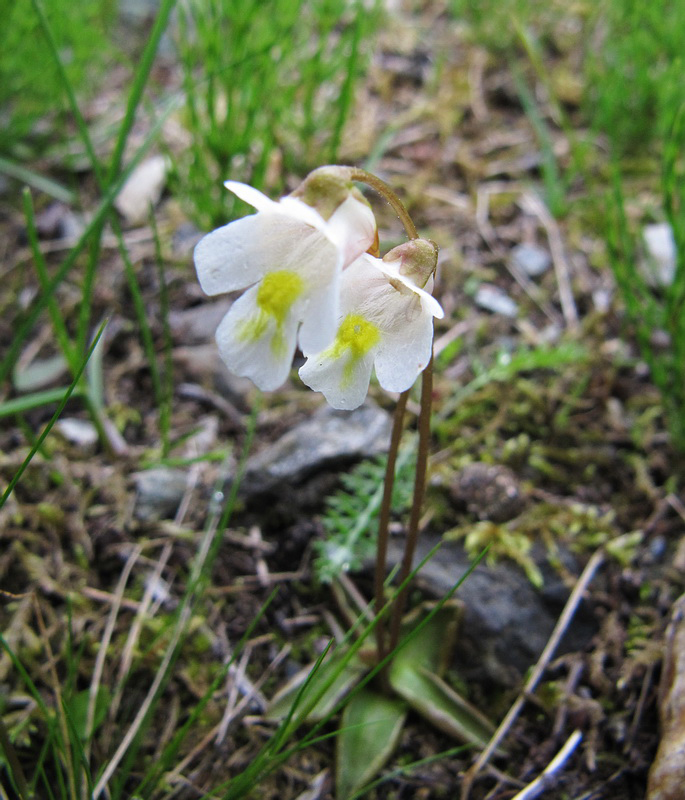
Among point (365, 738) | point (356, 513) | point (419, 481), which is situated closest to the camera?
point (419, 481)

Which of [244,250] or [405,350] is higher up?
[244,250]

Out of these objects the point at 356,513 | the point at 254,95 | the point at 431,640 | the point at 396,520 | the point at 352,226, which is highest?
the point at 254,95

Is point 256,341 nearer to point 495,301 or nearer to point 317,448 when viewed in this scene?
point 317,448

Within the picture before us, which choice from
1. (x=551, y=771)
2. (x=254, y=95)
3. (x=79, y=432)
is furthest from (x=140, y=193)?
(x=551, y=771)

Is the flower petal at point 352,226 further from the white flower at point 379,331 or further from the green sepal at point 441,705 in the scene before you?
the green sepal at point 441,705

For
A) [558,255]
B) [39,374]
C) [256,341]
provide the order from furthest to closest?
[558,255], [39,374], [256,341]

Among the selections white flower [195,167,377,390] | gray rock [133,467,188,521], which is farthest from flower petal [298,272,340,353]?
gray rock [133,467,188,521]

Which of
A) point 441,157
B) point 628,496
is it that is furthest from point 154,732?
point 441,157
